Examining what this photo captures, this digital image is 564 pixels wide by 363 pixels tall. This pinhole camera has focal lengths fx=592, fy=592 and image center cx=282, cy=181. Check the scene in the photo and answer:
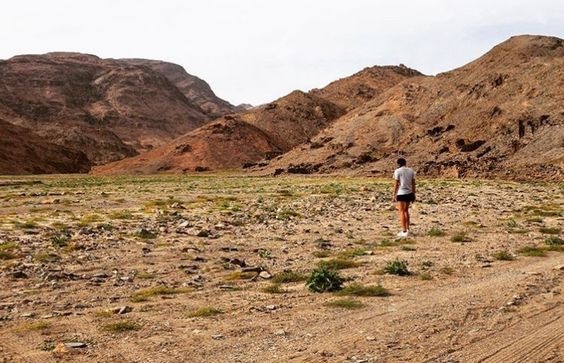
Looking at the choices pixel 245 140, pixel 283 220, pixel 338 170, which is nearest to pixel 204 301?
pixel 283 220

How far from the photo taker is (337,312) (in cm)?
909

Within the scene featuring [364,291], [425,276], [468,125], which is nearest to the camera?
[364,291]

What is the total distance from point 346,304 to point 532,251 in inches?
261

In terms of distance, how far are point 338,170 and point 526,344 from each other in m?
84.4

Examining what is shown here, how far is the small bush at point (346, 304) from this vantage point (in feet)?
30.7

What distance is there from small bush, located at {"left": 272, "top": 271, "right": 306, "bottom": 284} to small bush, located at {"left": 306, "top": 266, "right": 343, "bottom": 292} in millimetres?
804

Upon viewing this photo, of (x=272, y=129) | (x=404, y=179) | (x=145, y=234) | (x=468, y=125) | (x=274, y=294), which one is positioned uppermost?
(x=272, y=129)

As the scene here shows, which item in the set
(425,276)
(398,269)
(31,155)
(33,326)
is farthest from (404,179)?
(31,155)

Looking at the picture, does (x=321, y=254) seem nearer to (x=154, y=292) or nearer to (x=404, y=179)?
(x=404, y=179)

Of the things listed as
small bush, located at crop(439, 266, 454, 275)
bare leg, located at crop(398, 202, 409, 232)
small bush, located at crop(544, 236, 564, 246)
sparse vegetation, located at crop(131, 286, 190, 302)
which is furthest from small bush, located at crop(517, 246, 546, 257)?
sparse vegetation, located at crop(131, 286, 190, 302)

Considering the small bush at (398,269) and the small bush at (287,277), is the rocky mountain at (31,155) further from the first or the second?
the small bush at (398,269)

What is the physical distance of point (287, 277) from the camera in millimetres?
11695

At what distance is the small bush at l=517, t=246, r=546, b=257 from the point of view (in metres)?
13.6

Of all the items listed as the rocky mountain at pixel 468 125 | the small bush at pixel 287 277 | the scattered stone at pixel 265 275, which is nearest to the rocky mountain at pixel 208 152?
the rocky mountain at pixel 468 125
